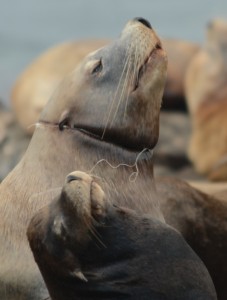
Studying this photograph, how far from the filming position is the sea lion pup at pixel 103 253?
181 inches

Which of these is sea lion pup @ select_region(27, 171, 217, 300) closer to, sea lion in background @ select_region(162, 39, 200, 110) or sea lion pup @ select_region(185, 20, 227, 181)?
sea lion pup @ select_region(185, 20, 227, 181)

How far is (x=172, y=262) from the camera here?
4754mm

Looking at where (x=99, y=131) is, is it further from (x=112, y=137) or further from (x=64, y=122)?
(x=64, y=122)

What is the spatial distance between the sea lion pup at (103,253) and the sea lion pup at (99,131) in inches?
56.1

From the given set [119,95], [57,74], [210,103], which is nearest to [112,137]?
[119,95]

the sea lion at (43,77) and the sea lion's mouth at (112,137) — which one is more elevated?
the sea lion's mouth at (112,137)

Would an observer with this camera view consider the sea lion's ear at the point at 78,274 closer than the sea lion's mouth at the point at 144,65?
Yes

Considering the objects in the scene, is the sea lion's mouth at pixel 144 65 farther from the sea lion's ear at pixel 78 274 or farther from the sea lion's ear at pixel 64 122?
the sea lion's ear at pixel 78 274

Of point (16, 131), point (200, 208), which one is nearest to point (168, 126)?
point (16, 131)

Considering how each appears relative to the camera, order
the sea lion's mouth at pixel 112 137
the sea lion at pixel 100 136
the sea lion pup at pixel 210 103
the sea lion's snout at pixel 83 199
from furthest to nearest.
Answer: the sea lion pup at pixel 210 103 < the sea lion's mouth at pixel 112 137 < the sea lion at pixel 100 136 < the sea lion's snout at pixel 83 199

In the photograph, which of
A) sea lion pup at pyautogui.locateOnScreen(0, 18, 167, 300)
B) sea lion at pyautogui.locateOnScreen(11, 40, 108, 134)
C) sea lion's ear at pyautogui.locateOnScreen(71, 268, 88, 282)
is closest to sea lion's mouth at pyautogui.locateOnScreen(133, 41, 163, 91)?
sea lion pup at pyautogui.locateOnScreen(0, 18, 167, 300)

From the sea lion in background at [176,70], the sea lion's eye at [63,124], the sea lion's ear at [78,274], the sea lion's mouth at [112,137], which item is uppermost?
the sea lion's ear at [78,274]

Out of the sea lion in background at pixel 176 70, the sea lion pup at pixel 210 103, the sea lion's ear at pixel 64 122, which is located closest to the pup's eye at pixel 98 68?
the sea lion's ear at pixel 64 122

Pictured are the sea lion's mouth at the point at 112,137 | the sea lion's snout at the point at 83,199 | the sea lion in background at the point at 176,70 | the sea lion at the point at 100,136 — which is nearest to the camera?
the sea lion's snout at the point at 83,199
